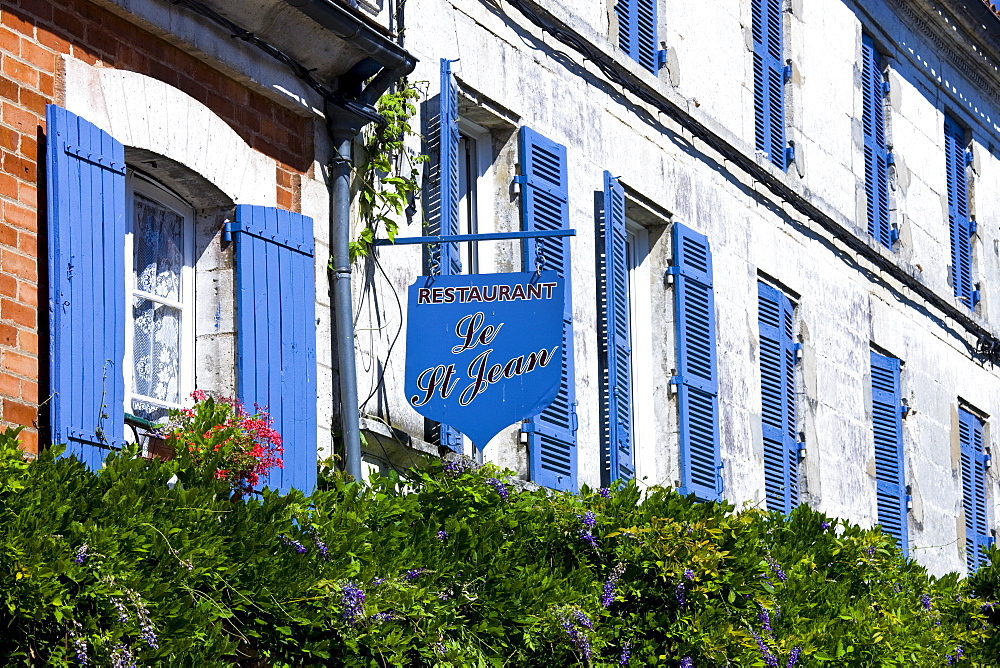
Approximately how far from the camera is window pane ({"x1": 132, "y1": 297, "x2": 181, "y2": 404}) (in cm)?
675

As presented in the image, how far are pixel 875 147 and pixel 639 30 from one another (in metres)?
3.81

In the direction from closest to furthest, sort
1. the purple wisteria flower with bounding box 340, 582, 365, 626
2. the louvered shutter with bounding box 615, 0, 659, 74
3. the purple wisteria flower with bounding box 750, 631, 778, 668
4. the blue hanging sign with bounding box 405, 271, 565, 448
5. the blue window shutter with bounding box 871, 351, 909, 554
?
the purple wisteria flower with bounding box 340, 582, 365, 626, the purple wisteria flower with bounding box 750, 631, 778, 668, the blue hanging sign with bounding box 405, 271, 565, 448, the louvered shutter with bounding box 615, 0, 659, 74, the blue window shutter with bounding box 871, 351, 909, 554

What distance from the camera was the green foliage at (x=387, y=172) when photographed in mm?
7820

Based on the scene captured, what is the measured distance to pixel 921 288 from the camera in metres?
13.7

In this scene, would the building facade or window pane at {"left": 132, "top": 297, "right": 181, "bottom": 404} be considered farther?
window pane at {"left": 132, "top": 297, "right": 181, "bottom": 404}

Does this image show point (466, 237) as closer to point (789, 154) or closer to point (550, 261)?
point (550, 261)

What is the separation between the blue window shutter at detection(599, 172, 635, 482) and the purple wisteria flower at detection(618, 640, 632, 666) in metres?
2.43

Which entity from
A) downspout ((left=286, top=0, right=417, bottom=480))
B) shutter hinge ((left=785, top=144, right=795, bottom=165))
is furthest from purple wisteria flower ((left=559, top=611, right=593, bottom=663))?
shutter hinge ((left=785, top=144, right=795, bottom=165))

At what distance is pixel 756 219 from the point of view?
11289mm

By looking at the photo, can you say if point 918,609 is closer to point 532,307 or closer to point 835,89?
point 532,307

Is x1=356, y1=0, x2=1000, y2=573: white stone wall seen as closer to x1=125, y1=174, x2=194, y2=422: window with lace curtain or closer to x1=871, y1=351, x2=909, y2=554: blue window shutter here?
x1=871, y1=351, x2=909, y2=554: blue window shutter

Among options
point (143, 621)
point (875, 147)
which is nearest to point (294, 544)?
point (143, 621)

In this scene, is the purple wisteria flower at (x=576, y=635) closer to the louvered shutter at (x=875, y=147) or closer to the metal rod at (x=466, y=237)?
the metal rod at (x=466, y=237)

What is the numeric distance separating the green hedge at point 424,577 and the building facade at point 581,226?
0.77 meters
